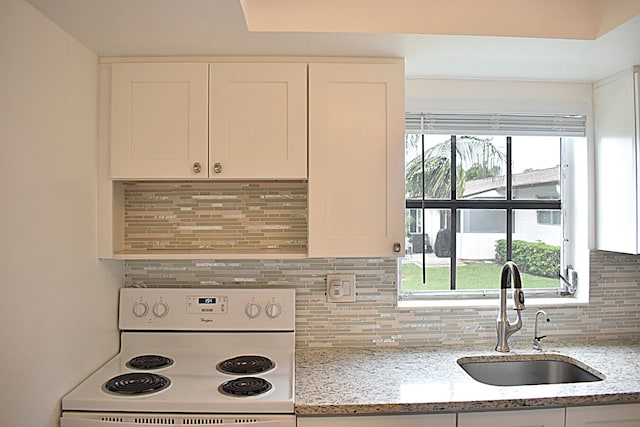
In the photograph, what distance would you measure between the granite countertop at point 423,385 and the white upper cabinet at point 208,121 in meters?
0.80

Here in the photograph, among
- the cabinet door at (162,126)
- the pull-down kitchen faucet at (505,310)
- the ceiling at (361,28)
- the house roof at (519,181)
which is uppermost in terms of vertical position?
the ceiling at (361,28)

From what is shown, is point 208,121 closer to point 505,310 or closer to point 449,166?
point 449,166

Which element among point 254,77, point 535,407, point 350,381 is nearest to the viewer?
point 535,407

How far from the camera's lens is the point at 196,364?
1.94m

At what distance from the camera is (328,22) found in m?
1.66

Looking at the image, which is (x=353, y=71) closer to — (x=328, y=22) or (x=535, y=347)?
(x=328, y=22)

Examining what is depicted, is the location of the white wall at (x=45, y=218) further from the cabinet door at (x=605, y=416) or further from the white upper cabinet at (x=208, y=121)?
the cabinet door at (x=605, y=416)

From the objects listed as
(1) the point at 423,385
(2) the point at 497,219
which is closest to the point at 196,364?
(1) the point at 423,385

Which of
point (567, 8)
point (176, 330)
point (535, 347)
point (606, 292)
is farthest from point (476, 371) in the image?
point (567, 8)

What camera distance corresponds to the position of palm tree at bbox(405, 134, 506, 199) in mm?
2350

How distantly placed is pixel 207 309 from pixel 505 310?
1350 millimetres

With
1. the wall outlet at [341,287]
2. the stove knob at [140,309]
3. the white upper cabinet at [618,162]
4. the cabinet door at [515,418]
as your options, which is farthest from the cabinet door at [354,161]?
the white upper cabinet at [618,162]

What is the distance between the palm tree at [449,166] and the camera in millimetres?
2350

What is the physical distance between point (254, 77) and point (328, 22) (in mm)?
385
